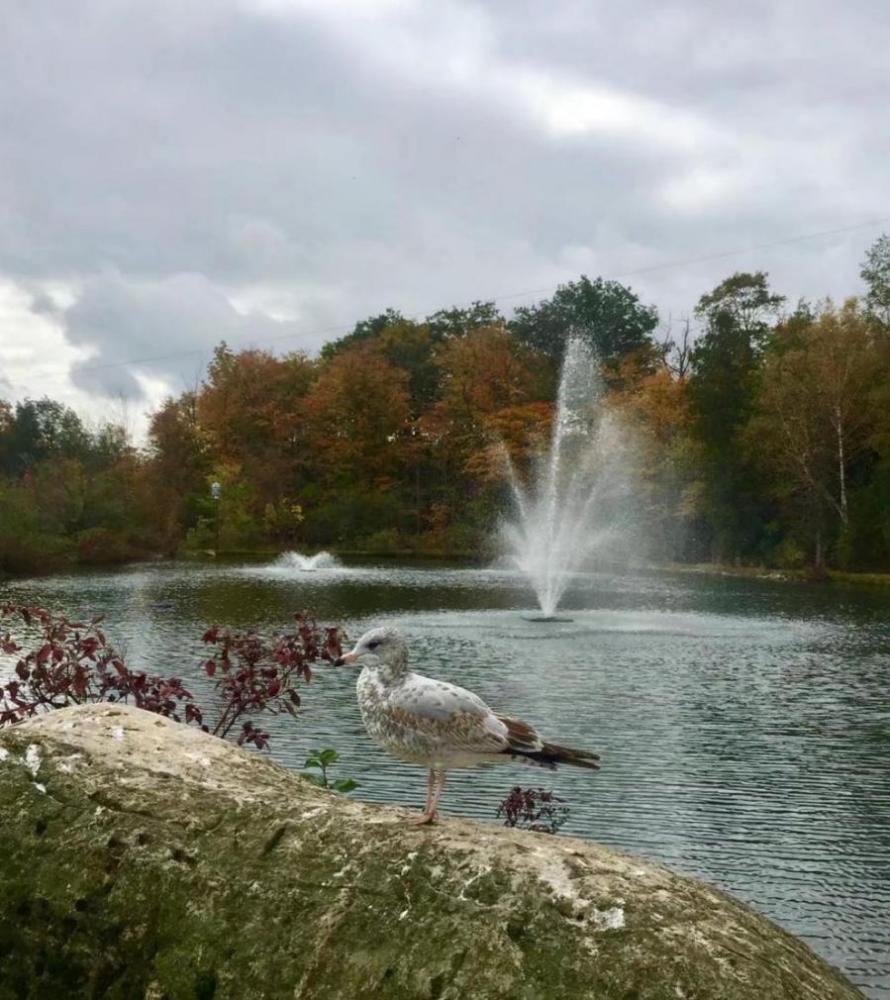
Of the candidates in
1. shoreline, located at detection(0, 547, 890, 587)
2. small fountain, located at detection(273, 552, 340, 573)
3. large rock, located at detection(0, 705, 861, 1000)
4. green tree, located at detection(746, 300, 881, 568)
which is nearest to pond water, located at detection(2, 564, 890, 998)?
large rock, located at detection(0, 705, 861, 1000)

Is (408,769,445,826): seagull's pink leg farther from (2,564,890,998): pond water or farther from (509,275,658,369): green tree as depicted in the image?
(509,275,658,369): green tree

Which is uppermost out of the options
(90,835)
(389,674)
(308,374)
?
(308,374)

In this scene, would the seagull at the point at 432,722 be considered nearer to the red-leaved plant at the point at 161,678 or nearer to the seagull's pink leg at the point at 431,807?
the seagull's pink leg at the point at 431,807

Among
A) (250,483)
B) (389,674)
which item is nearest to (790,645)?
(389,674)

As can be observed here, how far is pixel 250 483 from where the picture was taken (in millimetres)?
68250

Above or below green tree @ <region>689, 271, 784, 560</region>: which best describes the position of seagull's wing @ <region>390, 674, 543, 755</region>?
below

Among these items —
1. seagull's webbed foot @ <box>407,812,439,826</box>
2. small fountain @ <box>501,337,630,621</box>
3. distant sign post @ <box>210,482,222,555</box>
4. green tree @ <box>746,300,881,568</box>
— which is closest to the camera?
seagull's webbed foot @ <box>407,812,439,826</box>

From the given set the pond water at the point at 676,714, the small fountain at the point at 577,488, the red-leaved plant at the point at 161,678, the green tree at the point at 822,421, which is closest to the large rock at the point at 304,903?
the red-leaved plant at the point at 161,678

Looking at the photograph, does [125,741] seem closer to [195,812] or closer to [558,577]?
[195,812]

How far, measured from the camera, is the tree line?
49750 millimetres

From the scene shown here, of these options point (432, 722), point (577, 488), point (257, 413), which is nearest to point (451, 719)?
point (432, 722)

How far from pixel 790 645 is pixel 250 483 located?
46720mm

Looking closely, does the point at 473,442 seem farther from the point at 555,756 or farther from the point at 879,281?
the point at 555,756

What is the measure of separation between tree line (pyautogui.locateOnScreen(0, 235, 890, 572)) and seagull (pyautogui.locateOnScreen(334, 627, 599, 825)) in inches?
1764
